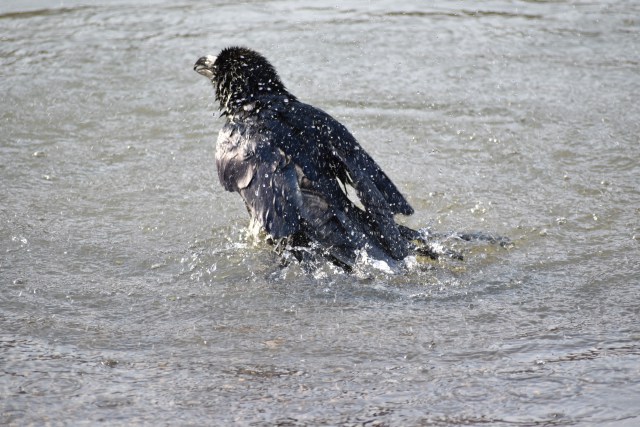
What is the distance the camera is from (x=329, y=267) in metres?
6.47

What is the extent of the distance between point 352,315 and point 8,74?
6384mm

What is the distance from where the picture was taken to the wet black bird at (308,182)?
6.32m

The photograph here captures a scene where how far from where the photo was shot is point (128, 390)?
15.8ft

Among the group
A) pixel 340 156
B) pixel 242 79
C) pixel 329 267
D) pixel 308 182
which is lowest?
pixel 329 267

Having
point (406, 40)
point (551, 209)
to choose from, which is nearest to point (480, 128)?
point (551, 209)

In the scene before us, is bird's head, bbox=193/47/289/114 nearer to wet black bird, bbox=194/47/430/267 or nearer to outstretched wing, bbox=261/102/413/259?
wet black bird, bbox=194/47/430/267

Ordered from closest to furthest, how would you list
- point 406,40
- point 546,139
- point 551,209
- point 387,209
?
point 387,209 < point 551,209 < point 546,139 < point 406,40

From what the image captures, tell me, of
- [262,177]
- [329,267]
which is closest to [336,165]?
[262,177]

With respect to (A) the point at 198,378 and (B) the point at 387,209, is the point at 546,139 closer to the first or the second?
(B) the point at 387,209

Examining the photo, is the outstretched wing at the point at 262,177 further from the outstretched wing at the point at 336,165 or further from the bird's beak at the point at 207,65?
the bird's beak at the point at 207,65

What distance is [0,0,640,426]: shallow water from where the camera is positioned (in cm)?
485

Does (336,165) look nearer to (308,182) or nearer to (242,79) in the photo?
(308,182)

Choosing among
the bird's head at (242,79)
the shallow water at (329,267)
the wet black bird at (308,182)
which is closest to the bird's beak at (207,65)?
the bird's head at (242,79)

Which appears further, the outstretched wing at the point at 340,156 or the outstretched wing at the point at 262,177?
the outstretched wing at the point at 340,156
